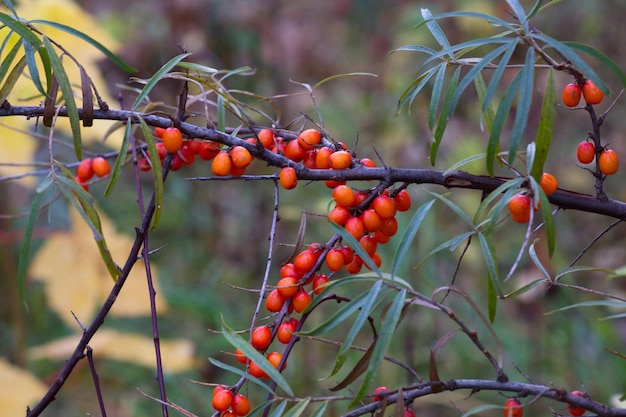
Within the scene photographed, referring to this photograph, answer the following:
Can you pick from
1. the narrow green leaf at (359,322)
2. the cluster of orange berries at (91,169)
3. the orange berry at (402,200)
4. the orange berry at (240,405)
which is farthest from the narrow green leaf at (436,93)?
the cluster of orange berries at (91,169)

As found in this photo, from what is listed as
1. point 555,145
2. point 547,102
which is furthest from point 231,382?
point 555,145

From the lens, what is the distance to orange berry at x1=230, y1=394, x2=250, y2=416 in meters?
0.58

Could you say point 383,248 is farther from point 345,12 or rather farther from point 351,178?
point 345,12

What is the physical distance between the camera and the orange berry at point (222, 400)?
573 mm

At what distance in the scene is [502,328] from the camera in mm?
2023

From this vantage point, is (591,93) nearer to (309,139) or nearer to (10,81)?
(309,139)

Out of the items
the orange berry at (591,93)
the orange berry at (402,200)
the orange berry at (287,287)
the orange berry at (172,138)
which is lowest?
the orange berry at (287,287)

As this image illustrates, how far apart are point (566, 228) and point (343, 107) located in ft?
3.77

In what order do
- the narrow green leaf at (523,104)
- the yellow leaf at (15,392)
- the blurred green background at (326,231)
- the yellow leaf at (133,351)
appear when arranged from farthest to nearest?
the blurred green background at (326,231) → the yellow leaf at (133,351) → the yellow leaf at (15,392) → the narrow green leaf at (523,104)

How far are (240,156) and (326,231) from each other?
1494 millimetres

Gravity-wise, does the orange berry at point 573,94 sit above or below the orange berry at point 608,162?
above

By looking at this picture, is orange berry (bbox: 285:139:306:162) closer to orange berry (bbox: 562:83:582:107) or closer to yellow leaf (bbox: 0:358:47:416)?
Result: orange berry (bbox: 562:83:582:107)

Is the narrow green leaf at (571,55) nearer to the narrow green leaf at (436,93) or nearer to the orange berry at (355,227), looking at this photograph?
the narrow green leaf at (436,93)

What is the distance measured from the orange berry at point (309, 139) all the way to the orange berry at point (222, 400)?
0.84 feet
